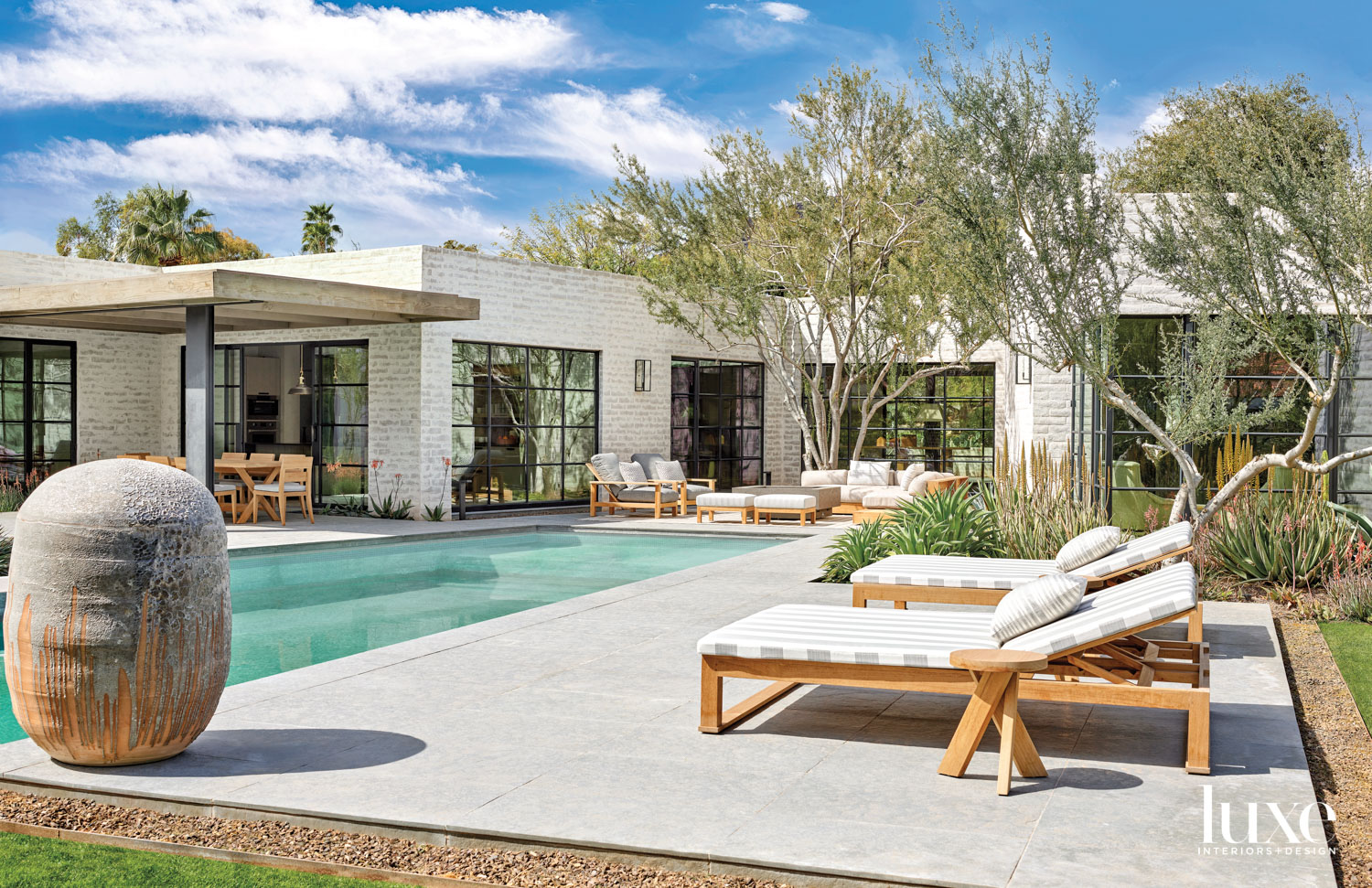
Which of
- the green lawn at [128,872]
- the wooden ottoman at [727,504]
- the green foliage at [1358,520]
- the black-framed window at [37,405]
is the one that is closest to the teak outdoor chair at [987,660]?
the green lawn at [128,872]

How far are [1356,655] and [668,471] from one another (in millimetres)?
12098

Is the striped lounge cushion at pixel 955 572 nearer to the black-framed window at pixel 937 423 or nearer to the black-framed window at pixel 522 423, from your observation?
the black-framed window at pixel 522 423

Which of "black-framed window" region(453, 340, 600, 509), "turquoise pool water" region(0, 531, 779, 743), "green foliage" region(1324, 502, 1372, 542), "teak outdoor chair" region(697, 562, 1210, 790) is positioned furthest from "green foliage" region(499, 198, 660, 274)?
"teak outdoor chair" region(697, 562, 1210, 790)

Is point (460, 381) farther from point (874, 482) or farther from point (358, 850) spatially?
point (358, 850)

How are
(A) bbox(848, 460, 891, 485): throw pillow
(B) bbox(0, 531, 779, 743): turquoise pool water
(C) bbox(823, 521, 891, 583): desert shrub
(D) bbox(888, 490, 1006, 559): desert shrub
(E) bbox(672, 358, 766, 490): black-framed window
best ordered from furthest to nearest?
1. (E) bbox(672, 358, 766, 490): black-framed window
2. (A) bbox(848, 460, 891, 485): throw pillow
3. (C) bbox(823, 521, 891, 583): desert shrub
4. (D) bbox(888, 490, 1006, 559): desert shrub
5. (B) bbox(0, 531, 779, 743): turquoise pool water

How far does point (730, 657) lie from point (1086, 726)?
1.46 m

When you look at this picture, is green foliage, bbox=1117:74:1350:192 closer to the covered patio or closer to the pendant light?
the covered patio

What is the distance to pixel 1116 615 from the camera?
13.8ft

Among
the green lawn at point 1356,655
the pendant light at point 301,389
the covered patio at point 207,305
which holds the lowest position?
the green lawn at point 1356,655

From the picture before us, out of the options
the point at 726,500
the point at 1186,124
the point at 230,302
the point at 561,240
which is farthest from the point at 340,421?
the point at 561,240

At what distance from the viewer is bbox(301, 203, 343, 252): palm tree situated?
40.3 metres

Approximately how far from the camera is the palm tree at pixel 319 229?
40344 mm

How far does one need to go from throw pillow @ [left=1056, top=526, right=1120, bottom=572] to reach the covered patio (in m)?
8.27

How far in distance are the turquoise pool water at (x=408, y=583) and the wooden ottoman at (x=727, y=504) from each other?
1633 millimetres
